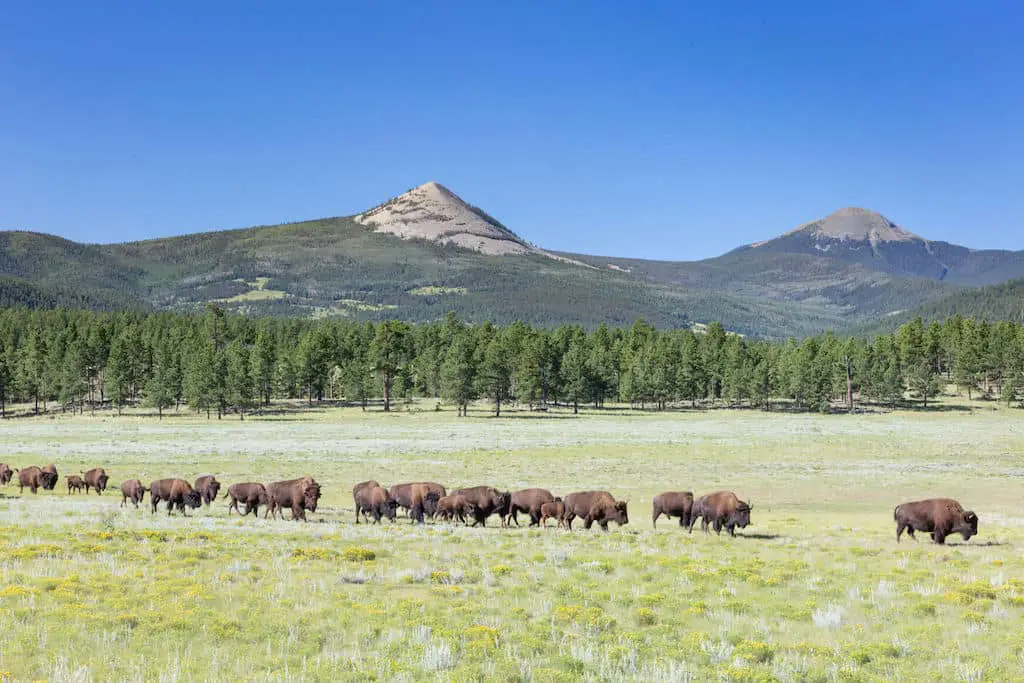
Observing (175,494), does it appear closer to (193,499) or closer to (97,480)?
(193,499)

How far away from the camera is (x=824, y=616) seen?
1338cm

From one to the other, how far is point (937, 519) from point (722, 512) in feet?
22.2

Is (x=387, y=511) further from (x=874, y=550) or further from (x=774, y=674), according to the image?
(x=774, y=674)

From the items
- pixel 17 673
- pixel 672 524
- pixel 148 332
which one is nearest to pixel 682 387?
pixel 672 524

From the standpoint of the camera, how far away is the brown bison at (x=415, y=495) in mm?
28719

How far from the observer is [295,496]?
2833 cm

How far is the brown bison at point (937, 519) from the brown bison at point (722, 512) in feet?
15.7

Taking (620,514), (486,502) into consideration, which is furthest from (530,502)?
(620,514)

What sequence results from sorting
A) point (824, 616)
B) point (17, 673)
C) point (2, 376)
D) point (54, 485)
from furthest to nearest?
point (2, 376), point (54, 485), point (824, 616), point (17, 673)

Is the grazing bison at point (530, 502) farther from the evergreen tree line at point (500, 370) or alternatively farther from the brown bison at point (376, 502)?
the evergreen tree line at point (500, 370)

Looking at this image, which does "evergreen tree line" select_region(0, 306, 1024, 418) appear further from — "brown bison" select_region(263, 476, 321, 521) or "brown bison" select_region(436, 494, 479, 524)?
"brown bison" select_region(436, 494, 479, 524)

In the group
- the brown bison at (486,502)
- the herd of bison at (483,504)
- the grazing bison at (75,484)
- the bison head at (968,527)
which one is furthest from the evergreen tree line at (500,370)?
the bison head at (968,527)

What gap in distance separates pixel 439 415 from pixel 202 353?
35.2 meters

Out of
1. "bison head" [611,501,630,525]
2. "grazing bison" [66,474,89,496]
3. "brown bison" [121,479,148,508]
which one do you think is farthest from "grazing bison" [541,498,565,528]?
"grazing bison" [66,474,89,496]
